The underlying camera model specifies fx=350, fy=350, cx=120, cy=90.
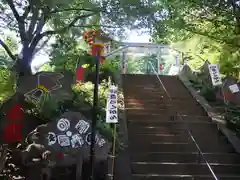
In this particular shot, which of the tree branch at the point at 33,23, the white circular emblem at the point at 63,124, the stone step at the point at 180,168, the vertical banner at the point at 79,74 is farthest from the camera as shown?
the vertical banner at the point at 79,74

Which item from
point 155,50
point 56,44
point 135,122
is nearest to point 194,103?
point 135,122

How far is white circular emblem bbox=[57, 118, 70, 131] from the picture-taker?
26.1 ft

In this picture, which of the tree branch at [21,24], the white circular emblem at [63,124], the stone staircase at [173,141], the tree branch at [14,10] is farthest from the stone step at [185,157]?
the tree branch at [14,10]

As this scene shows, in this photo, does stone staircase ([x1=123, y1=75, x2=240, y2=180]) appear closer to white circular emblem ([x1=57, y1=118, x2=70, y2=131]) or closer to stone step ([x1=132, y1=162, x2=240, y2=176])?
stone step ([x1=132, y1=162, x2=240, y2=176])

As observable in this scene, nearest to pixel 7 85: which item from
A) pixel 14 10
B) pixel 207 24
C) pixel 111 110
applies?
pixel 14 10

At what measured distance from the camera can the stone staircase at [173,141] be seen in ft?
27.4

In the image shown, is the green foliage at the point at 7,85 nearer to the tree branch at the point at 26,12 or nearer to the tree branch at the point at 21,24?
the tree branch at the point at 21,24

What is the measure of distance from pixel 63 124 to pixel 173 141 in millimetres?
3307

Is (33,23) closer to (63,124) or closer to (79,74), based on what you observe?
(79,74)

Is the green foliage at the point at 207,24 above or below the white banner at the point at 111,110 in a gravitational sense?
above

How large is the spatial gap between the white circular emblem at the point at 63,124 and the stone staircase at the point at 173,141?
1.84 meters

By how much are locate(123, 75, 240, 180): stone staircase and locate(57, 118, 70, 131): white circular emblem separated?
1.84 m

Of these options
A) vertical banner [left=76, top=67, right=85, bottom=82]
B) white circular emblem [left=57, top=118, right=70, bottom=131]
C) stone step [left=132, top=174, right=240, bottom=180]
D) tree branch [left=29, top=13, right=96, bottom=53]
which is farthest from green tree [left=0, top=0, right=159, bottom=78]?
stone step [left=132, top=174, right=240, bottom=180]

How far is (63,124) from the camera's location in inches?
315
